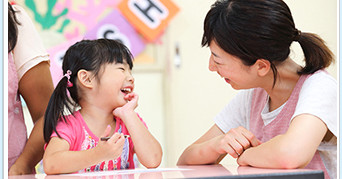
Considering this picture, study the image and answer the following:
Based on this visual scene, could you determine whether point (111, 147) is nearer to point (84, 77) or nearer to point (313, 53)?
point (84, 77)

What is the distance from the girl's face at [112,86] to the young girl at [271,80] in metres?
0.23

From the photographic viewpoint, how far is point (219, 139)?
987mm

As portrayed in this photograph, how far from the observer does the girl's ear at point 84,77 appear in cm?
113

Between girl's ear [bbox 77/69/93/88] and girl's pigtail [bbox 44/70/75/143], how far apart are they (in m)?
0.03

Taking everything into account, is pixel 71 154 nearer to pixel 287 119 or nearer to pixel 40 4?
pixel 287 119

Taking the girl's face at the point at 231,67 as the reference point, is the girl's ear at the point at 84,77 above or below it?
below

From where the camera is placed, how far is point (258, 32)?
0.95 m

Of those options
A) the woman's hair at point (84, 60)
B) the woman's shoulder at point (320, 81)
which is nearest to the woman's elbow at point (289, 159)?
the woman's shoulder at point (320, 81)

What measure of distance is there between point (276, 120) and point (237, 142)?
17cm

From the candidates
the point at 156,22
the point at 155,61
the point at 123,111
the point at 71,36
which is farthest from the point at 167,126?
the point at 123,111

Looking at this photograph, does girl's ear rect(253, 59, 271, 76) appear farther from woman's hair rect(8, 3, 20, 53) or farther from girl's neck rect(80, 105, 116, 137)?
woman's hair rect(8, 3, 20, 53)

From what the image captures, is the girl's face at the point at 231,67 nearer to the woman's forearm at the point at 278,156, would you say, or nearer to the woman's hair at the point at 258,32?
the woman's hair at the point at 258,32

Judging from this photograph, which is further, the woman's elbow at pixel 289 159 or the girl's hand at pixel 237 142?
the girl's hand at pixel 237 142

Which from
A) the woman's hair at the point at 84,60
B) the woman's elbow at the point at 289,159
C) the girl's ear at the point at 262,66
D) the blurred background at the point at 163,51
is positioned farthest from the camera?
the blurred background at the point at 163,51
